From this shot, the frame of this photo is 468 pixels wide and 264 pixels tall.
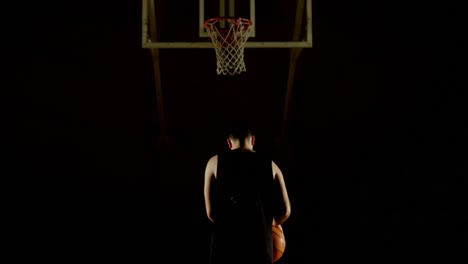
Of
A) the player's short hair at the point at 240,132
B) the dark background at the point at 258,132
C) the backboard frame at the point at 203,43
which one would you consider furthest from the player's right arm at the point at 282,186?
the dark background at the point at 258,132

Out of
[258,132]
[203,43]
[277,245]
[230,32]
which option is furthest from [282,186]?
[258,132]

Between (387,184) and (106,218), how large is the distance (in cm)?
293

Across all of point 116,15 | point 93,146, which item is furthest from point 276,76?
point 93,146

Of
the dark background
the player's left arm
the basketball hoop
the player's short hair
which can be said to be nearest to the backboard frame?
the basketball hoop

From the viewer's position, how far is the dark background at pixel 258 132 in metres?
5.14

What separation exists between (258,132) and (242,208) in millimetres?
2653

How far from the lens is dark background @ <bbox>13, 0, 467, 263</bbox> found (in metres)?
5.14

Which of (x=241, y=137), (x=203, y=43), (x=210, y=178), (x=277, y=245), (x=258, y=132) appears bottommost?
(x=277, y=245)

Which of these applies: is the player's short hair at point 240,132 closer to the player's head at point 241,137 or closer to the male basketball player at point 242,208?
the player's head at point 241,137

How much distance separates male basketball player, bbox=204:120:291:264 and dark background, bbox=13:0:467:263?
244 cm

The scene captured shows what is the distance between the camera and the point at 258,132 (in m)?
5.62

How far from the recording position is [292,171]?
5.64 metres

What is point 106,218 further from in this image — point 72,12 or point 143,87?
point 72,12

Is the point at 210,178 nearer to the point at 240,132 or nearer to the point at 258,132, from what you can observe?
the point at 240,132
